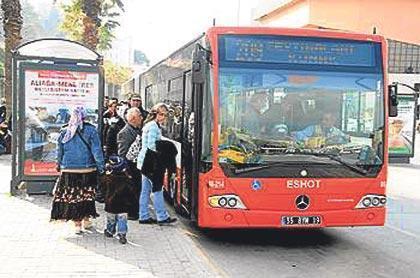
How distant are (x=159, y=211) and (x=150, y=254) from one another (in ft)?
6.59

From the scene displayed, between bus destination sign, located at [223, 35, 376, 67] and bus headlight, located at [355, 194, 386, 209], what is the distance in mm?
1770

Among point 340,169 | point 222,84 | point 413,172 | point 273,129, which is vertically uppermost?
point 222,84

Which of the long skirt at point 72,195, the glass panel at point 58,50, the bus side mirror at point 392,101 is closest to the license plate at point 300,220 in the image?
the bus side mirror at point 392,101

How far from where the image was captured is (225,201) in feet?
26.6

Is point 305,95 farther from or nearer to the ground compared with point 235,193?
farther from the ground

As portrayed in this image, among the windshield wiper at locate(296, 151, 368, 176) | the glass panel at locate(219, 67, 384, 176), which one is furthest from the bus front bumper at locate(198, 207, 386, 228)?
the glass panel at locate(219, 67, 384, 176)

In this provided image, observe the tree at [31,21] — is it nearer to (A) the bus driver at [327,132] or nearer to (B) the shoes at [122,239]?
(B) the shoes at [122,239]

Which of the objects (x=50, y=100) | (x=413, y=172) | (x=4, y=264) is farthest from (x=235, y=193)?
(x=413, y=172)

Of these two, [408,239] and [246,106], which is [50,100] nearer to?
→ [246,106]

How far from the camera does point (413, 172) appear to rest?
20109mm

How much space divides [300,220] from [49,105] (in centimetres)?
515

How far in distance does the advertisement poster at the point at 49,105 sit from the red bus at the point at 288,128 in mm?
3209

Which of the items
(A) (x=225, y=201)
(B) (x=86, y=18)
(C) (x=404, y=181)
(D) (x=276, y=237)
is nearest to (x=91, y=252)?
(A) (x=225, y=201)

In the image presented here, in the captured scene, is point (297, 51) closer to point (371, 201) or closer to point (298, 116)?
point (298, 116)
